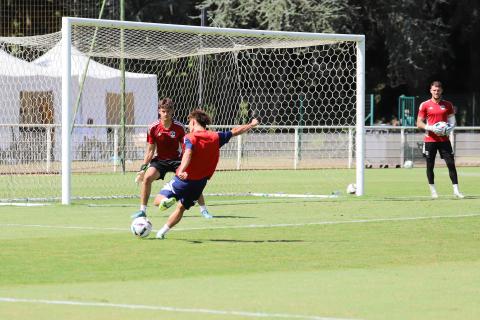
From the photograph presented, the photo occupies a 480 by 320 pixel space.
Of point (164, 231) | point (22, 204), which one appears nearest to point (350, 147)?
point (22, 204)

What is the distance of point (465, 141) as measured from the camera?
43594mm

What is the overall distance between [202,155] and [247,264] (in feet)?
9.46

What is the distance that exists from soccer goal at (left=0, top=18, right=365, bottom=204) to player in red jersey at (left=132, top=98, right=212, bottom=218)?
3021mm

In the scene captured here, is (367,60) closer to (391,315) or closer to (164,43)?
(164,43)

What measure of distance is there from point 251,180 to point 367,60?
2402 centimetres

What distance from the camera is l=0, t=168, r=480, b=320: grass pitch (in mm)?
9898

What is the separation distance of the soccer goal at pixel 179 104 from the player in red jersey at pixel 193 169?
21.4ft

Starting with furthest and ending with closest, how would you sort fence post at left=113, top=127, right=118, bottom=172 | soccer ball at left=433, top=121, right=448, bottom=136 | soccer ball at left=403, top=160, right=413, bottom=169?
soccer ball at left=403, top=160, right=413, bottom=169
fence post at left=113, top=127, right=118, bottom=172
soccer ball at left=433, top=121, right=448, bottom=136

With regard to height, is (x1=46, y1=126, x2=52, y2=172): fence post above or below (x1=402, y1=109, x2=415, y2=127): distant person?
below

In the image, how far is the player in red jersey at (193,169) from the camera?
15.2 m

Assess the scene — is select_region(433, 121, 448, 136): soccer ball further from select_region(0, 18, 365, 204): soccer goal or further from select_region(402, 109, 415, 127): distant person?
select_region(402, 109, 415, 127): distant person

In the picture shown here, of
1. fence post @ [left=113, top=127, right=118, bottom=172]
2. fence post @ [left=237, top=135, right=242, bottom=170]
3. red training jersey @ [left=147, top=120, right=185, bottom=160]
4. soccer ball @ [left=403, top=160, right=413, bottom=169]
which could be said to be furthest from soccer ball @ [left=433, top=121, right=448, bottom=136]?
soccer ball @ [left=403, top=160, right=413, bottom=169]

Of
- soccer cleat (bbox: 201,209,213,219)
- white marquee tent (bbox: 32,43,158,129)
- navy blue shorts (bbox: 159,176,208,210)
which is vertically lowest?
soccer cleat (bbox: 201,209,213,219)

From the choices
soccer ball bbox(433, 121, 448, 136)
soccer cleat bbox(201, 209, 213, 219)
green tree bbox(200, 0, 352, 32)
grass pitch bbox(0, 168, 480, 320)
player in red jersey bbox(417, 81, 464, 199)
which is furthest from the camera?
green tree bbox(200, 0, 352, 32)
